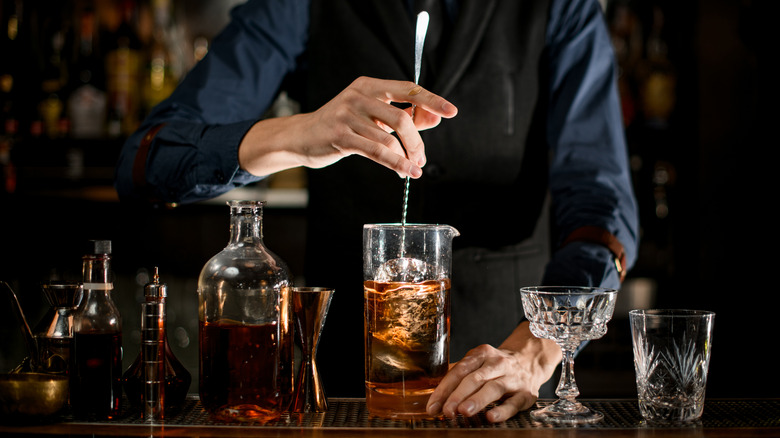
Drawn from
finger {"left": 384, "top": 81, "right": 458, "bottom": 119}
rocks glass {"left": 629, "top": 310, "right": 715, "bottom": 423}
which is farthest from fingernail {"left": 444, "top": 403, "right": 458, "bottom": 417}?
finger {"left": 384, "top": 81, "right": 458, "bottom": 119}

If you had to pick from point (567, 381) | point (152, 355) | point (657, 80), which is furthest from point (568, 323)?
point (657, 80)

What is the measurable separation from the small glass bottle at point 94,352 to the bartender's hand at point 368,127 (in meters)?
0.32

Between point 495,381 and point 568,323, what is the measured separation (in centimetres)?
12

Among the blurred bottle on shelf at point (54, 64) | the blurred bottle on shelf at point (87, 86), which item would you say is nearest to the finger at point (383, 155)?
the blurred bottle on shelf at point (87, 86)

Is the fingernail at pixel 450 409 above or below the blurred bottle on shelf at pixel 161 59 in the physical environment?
below

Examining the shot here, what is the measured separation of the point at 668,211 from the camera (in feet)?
8.65

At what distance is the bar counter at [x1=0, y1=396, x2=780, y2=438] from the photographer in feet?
2.77

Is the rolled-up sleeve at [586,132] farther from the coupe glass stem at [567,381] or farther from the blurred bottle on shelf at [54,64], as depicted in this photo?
the blurred bottle on shelf at [54,64]

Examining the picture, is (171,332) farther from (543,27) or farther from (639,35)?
(639,35)

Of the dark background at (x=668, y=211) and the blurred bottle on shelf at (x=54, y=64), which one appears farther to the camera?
the blurred bottle on shelf at (x=54, y=64)

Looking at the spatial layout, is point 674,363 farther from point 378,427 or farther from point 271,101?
point 271,101

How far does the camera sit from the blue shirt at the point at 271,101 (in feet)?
4.26

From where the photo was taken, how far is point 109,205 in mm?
2809

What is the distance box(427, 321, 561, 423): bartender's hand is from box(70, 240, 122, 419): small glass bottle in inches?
15.3
